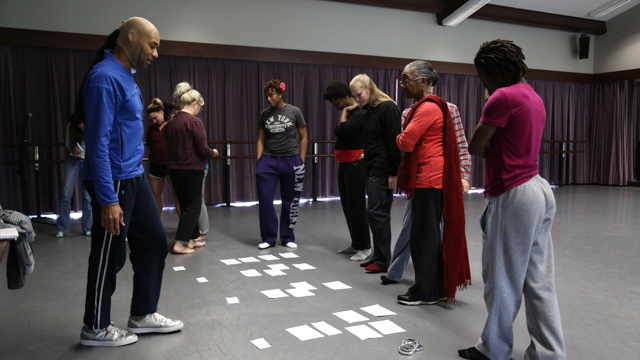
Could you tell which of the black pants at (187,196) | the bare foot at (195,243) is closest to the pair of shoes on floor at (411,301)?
the black pants at (187,196)

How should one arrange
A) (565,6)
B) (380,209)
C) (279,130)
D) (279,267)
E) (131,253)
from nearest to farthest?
(131,253) → (380,209) → (279,267) → (279,130) → (565,6)

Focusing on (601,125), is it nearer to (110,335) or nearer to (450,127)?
(450,127)

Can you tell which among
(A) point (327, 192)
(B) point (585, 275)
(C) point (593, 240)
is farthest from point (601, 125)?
(B) point (585, 275)

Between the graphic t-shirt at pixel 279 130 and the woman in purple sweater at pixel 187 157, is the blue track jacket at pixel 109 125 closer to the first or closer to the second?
the woman in purple sweater at pixel 187 157

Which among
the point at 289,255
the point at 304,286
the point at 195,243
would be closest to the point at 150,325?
the point at 304,286

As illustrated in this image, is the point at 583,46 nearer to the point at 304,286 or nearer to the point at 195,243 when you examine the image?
the point at 195,243

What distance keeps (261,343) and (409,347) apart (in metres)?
0.70

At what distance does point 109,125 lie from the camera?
201 centimetres

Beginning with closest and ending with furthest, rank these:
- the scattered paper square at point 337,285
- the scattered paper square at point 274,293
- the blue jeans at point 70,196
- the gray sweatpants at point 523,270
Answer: the gray sweatpants at point 523,270 → the scattered paper square at point 274,293 → the scattered paper square at point 337,285 → the blue jeans at point 70,196

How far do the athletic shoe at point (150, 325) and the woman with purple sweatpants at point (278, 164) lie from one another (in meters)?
1.95

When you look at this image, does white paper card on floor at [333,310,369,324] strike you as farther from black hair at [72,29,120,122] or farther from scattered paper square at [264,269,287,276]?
black hair at [72,29,120,122]

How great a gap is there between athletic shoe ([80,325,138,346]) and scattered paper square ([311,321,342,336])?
0.92 meters

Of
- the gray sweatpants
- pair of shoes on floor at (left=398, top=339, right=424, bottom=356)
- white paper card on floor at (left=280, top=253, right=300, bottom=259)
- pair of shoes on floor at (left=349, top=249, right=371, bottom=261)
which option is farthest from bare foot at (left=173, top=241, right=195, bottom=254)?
the gray sweatpants

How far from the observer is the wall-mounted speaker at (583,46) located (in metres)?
10.9
